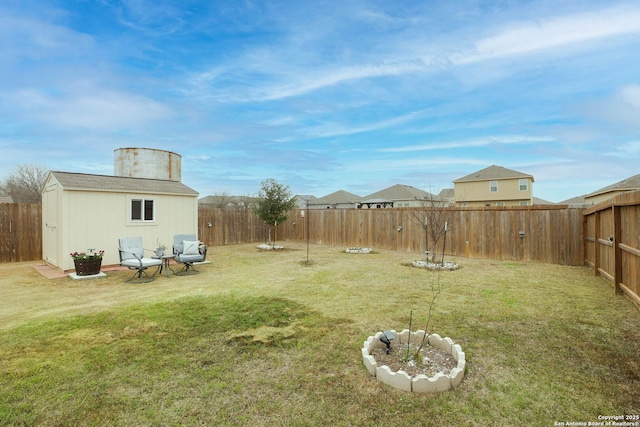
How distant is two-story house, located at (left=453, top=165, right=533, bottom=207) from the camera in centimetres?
2627

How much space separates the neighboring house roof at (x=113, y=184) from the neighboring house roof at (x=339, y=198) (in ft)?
85.9

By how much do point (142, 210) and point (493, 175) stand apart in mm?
28495

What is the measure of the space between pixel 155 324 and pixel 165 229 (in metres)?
6.43

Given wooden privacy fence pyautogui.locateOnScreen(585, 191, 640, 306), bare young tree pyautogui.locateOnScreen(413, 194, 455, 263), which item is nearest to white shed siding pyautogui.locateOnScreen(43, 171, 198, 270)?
bare young tree pyautogui.locateOnScreen(413, 194, 455, 263)

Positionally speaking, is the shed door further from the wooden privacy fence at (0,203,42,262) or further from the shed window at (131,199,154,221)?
the shed window at (131,199,154,221)

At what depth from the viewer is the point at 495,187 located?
27.4m

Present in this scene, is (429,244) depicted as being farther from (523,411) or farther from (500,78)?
(523,411)

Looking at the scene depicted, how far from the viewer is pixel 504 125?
13750 millimetres

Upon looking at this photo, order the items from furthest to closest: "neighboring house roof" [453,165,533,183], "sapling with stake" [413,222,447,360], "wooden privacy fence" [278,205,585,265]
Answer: "neighboring house roof" [453,165,533,183]
"wooden privacy fence" [278,205,585,265]
"sapling with stake" [413,222,447,360]

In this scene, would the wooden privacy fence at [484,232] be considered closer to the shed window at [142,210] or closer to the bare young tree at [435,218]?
the bare young tree at [435,218]

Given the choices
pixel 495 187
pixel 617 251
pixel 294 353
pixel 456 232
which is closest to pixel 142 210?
pixel 294 353

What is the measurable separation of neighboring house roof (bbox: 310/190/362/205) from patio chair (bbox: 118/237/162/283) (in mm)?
28872

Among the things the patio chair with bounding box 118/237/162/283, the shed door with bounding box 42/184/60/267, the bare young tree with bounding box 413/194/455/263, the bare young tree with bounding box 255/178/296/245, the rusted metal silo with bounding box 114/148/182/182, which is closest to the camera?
the patio chair with bounding box 118/237/162/283

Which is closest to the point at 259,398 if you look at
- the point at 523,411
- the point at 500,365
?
the point at 523,411
